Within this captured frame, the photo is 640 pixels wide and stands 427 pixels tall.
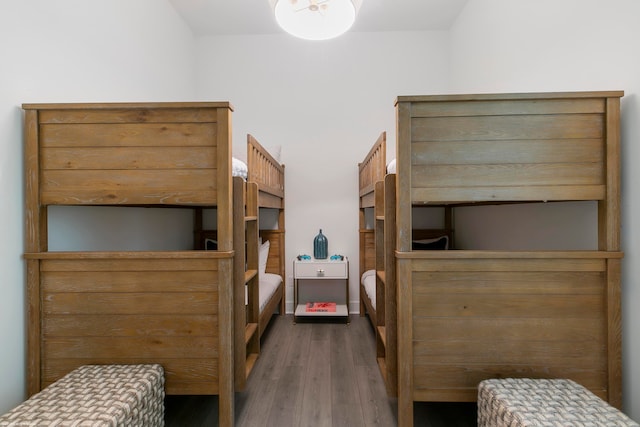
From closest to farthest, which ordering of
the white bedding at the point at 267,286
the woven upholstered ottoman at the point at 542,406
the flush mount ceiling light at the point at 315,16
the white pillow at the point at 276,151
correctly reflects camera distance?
1. the woven upholstered ottoman at the point at 542,406
2. the flush mount ceiling light at the point at 315,16
3. the white bedding at the point at 267,286
4. the white pillow at the point at 276,151

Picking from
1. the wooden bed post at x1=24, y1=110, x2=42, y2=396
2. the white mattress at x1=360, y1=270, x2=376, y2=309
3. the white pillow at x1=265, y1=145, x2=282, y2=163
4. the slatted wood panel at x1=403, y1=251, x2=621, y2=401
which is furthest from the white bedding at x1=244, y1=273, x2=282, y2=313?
the slatted wood panel at x1=403, y1=251, x2=621, y2=401

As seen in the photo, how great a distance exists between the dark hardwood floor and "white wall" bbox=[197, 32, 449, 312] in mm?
1056

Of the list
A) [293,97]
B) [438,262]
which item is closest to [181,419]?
[438,262]

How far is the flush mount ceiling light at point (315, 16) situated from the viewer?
83.7 inches

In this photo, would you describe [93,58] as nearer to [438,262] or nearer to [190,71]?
[190,71]

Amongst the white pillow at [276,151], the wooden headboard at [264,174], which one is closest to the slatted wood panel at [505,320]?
the wooden headboard at [264,174]

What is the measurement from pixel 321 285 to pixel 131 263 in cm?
231

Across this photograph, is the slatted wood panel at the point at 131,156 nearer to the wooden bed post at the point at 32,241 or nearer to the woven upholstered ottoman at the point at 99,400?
the wooden bed post at the point at 32,241

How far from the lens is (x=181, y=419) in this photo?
67.7 inches

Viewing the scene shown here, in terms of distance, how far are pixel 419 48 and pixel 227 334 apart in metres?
3.23

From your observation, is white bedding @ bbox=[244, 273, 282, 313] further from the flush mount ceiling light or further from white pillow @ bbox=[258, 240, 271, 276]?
the flush mount ceiling light

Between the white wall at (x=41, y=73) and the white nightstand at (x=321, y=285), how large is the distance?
1.93m

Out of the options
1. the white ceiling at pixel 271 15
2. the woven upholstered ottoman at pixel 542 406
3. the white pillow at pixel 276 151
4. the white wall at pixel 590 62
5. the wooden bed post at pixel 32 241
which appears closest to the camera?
the woven upholstered ottoman at pixel 542 406

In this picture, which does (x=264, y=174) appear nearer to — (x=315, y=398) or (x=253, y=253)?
(x=253, y=253)
